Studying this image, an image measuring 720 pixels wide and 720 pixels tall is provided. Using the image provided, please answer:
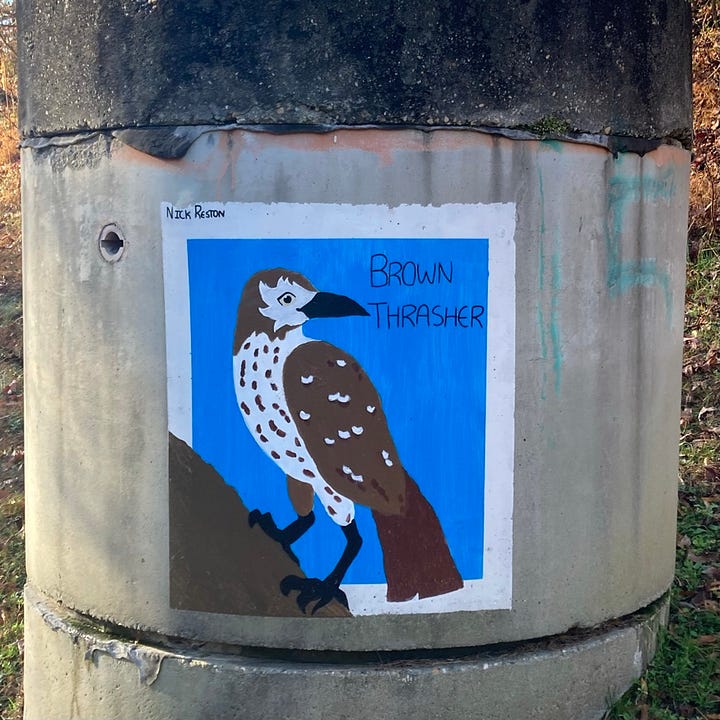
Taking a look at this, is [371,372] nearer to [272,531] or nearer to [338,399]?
[338,399]

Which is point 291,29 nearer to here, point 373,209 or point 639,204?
point 373,209

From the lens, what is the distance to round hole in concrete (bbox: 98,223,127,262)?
307 cm

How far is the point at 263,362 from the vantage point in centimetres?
297

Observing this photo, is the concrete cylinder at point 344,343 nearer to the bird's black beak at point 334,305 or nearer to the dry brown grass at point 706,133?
the bird's black beak at point 334,305

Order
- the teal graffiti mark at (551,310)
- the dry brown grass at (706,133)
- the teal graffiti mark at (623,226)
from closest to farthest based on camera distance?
the teal graffiti mark at (551,310) → the teal graffiti mark at (623,226) → the dry brown grass at (706,133)

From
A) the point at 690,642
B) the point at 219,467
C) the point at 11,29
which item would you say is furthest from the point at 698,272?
the point at 11,29

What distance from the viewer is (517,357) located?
3.02 meters

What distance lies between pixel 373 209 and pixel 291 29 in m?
0.65

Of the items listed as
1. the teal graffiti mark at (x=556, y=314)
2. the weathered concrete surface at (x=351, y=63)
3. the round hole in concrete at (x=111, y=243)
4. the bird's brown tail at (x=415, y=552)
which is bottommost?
the bird's brown tail at (x=415, y=552)

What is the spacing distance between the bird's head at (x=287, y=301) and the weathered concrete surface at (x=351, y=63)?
520 millimetres

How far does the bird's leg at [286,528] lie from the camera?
297 cm

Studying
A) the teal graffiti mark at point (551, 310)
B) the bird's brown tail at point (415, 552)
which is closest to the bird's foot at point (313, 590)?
the bird's brown tail at point (415, 552)

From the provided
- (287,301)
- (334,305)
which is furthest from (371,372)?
(287,301)

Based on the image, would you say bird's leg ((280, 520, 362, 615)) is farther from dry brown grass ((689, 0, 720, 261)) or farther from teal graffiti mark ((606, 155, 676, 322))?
dry brown grass ((689, 0, 720, 261))
